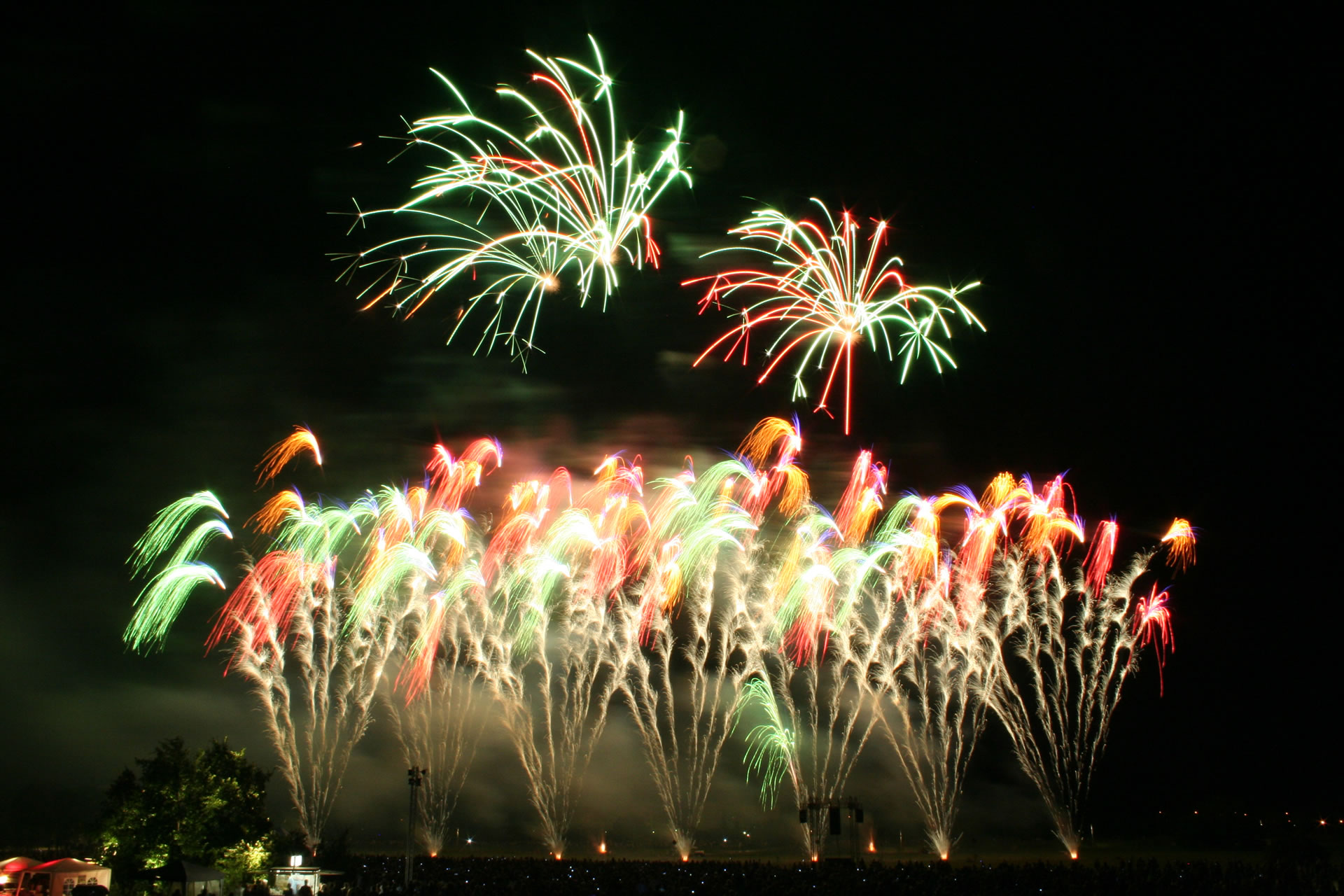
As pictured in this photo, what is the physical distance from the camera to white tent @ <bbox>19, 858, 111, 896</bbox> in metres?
19.9

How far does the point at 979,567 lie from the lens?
23656 mm

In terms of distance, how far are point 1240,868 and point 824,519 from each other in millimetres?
12504

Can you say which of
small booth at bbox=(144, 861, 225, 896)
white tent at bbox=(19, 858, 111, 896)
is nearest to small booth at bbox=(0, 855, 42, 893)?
white tent at bbox=(19, 858, 111, 896)

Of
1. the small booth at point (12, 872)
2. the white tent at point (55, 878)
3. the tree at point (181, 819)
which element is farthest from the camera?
the tree at point (181, 819)

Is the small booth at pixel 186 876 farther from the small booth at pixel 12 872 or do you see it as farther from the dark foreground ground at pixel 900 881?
the dark foreground ground at pixel 900 881

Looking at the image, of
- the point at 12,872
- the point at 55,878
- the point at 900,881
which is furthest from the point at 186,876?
the point at 900,881

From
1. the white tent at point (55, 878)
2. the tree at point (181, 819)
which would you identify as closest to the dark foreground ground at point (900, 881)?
the tree at point (181, 819)

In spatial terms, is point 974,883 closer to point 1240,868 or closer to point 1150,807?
point 1240,868

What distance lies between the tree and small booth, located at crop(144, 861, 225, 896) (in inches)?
72.1

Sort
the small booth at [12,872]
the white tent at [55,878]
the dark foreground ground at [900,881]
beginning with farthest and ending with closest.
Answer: the small booth at [12,872] → the white tent at [55,878] → the dark foreground ground at [900,881]

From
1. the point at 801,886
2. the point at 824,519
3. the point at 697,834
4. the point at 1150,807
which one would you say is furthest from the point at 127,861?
the point at 697,834

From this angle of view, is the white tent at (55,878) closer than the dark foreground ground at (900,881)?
No

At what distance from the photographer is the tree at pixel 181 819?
23234 mm

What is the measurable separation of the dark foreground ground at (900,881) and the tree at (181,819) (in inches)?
115
